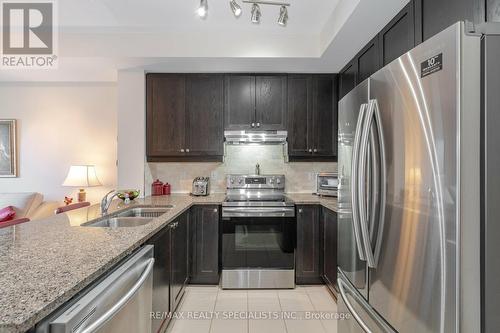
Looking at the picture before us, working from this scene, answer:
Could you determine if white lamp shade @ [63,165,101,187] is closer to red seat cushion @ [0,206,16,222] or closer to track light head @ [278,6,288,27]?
red seat cushion @ [0,206,16,222]

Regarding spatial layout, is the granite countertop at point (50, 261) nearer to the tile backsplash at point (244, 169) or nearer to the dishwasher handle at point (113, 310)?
the dishwasher handle at point (113, 310)

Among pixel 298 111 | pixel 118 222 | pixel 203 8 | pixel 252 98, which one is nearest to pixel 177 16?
pixel 203 8

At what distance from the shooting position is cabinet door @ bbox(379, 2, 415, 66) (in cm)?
173

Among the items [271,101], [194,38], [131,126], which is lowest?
[131,126]

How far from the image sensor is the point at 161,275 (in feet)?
5.86

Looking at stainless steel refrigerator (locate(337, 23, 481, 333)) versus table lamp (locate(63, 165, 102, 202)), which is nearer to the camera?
stainless steel refrigerator (locate(337, 23, 481, 333))

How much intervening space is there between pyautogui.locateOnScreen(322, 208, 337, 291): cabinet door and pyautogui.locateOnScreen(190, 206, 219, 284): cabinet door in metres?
1.12

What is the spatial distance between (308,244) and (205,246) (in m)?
1.09

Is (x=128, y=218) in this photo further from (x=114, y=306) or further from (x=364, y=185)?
(x=364, y=185)

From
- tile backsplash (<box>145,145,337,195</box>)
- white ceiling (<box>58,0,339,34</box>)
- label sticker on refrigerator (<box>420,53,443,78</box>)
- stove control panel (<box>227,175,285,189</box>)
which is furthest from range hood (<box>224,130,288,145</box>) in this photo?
label sticker on refrigerator (<box>420,53,443,78</box>)

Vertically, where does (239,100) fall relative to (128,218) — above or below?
above

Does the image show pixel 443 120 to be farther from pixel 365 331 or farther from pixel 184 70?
pixel 184 70

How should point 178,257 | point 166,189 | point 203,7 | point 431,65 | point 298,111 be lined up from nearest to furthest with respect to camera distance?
point 431,65 < point 203,7 < point 178,257 < point 298,111 < point 166,189

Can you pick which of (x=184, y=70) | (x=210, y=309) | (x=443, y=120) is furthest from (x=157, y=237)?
(x=184, y=70)
